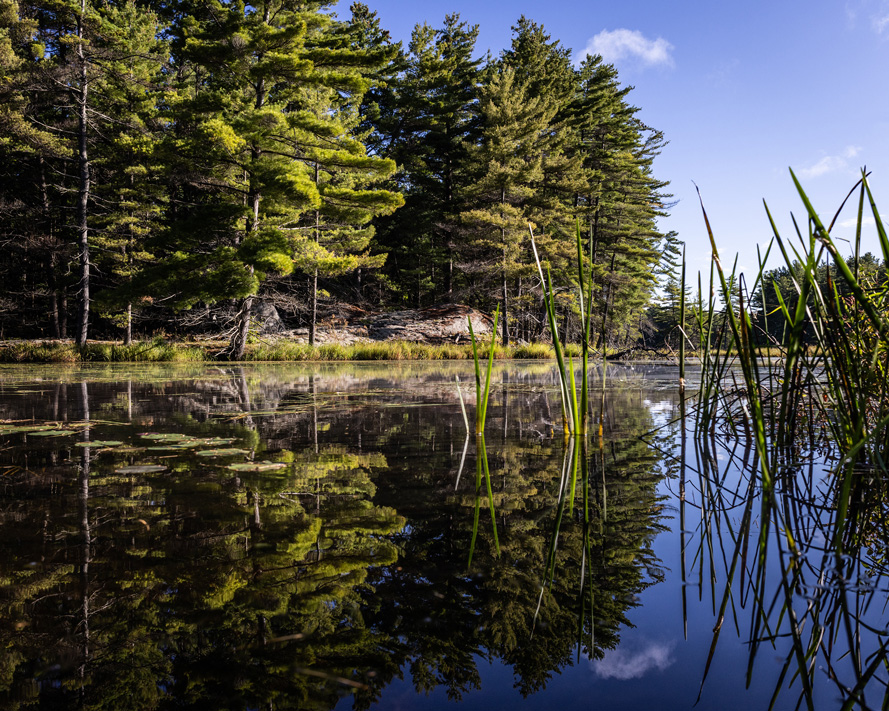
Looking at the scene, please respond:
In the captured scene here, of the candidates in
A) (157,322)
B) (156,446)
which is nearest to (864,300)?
(156,446)

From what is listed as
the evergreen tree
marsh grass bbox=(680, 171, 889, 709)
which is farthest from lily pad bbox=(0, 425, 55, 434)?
the evergreen tree

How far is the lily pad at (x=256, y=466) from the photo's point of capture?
1747 mm

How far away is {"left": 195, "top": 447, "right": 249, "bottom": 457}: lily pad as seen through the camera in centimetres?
199

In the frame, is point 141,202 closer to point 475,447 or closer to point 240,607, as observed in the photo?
Answer: point 475,447

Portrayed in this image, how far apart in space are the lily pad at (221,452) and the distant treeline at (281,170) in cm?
333

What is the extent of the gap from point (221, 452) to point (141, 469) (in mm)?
331

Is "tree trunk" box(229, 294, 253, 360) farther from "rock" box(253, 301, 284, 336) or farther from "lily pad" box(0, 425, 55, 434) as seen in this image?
"lily pad" box(0, 425, 55, 434)

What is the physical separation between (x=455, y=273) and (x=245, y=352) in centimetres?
1253

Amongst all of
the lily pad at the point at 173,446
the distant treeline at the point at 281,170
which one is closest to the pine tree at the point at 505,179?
the distant treeline at the point at 281,170

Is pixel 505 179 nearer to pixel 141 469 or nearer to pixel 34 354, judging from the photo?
pixel 34 354

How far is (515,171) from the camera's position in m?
15.6

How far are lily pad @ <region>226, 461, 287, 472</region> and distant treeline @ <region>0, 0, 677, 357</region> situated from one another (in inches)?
132

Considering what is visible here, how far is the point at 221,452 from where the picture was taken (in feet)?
6.70

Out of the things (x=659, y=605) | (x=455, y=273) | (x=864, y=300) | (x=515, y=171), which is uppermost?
(x=515, y=171)
